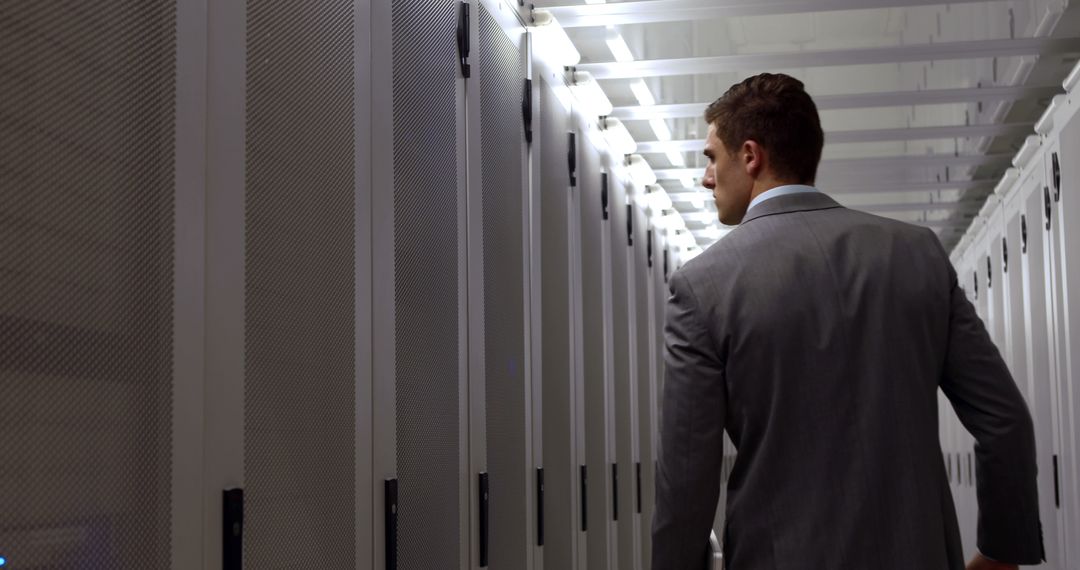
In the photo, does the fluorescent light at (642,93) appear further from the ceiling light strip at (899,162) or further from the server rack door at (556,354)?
the ceiling light strip at (899,162)

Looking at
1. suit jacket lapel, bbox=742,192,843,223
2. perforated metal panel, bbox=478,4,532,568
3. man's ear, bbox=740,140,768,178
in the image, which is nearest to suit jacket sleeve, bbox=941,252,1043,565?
suit jacket lapel, bbox=742,192,843,223

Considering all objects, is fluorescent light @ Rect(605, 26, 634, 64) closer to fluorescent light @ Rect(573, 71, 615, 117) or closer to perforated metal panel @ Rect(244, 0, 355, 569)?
fluorescent light @ Rect(573, 71, 615, 117)

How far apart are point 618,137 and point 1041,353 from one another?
3231 millimetres

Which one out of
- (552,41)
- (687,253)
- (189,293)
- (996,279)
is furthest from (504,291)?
(687,253)

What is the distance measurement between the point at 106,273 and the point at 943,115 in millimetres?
7123

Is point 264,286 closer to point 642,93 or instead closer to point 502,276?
point 502,276

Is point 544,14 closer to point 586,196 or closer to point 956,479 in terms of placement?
point 586,196

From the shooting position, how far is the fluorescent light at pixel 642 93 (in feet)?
21.9

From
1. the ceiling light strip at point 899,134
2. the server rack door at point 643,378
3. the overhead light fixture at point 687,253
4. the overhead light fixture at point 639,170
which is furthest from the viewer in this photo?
the overhead light fixture at point 687,253

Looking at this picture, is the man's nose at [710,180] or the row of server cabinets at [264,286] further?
the man's nose at [710,180]

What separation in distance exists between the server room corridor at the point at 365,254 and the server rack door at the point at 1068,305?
0.04 m

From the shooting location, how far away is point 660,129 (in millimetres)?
7617

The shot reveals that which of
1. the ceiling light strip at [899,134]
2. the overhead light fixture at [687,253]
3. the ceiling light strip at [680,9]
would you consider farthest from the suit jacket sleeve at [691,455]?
the overhead light fixture at [687,253]

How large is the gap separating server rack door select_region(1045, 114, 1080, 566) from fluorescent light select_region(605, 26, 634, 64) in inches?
88.8
